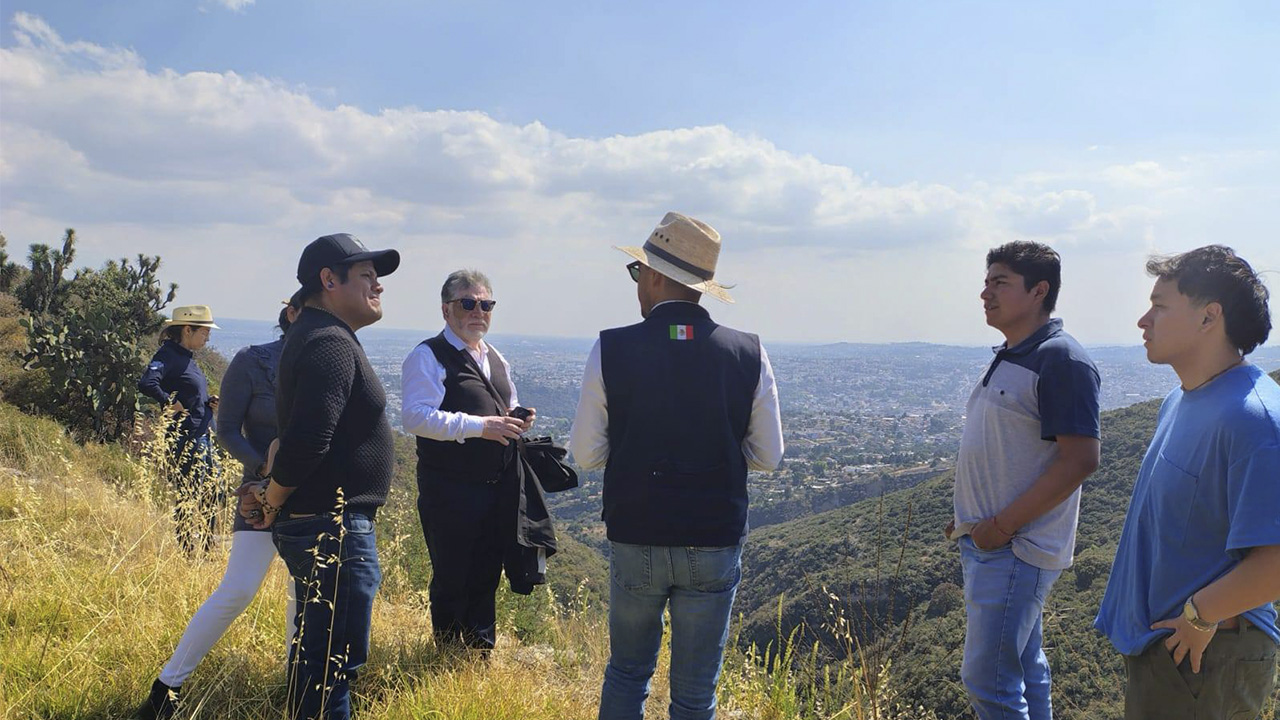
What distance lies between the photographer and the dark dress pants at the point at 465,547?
352cm

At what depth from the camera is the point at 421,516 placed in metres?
3.60

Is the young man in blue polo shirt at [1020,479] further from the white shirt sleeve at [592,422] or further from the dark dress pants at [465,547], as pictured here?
the dark dress pants at [465,547]

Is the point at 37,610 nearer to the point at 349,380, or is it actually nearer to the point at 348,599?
the point at 348,599

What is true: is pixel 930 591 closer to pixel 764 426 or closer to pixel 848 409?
pixel 764 426

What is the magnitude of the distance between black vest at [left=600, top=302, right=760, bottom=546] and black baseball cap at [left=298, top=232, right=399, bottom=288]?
3.34ft

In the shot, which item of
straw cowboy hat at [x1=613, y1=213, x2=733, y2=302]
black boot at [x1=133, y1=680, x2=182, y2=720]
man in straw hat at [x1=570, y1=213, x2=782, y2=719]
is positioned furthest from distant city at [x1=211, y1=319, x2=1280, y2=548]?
black boot at [x1=133, y1=680, x2=182, y2=720]

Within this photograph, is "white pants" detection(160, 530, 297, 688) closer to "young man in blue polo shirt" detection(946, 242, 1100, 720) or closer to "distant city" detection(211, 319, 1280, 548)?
"distant city" detection(211, 319, 1280, 548)

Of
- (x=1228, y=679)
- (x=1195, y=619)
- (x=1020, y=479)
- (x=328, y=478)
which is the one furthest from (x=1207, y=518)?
(x=328, y=478)

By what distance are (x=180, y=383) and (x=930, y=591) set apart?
27.1ft

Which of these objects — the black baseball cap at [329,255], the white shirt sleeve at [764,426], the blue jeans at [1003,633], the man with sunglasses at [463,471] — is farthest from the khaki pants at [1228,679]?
the black baseball cap at [329,255]

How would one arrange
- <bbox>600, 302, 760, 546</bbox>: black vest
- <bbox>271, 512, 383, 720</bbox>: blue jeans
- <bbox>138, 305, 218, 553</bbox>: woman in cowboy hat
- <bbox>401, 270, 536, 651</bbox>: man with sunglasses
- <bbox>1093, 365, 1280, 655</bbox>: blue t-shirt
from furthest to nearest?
<bbox>138, 305, 218, 553</bbox>: woman in cowboy hat
<bbox>401, 270, 536, 651</bbox>: man with sunglasses
<bbox>271, 512, 383, 720</bbox>: blue jeans
<bbox>600, 302, 760, 546</bbox>: black vest
<bbox>1093, 365, 1280, 655</bbox>: blue t-shirt

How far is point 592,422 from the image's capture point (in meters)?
2.65

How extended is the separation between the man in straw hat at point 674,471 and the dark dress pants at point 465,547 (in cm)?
106

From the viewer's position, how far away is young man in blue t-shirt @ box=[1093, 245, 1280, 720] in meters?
1.96
